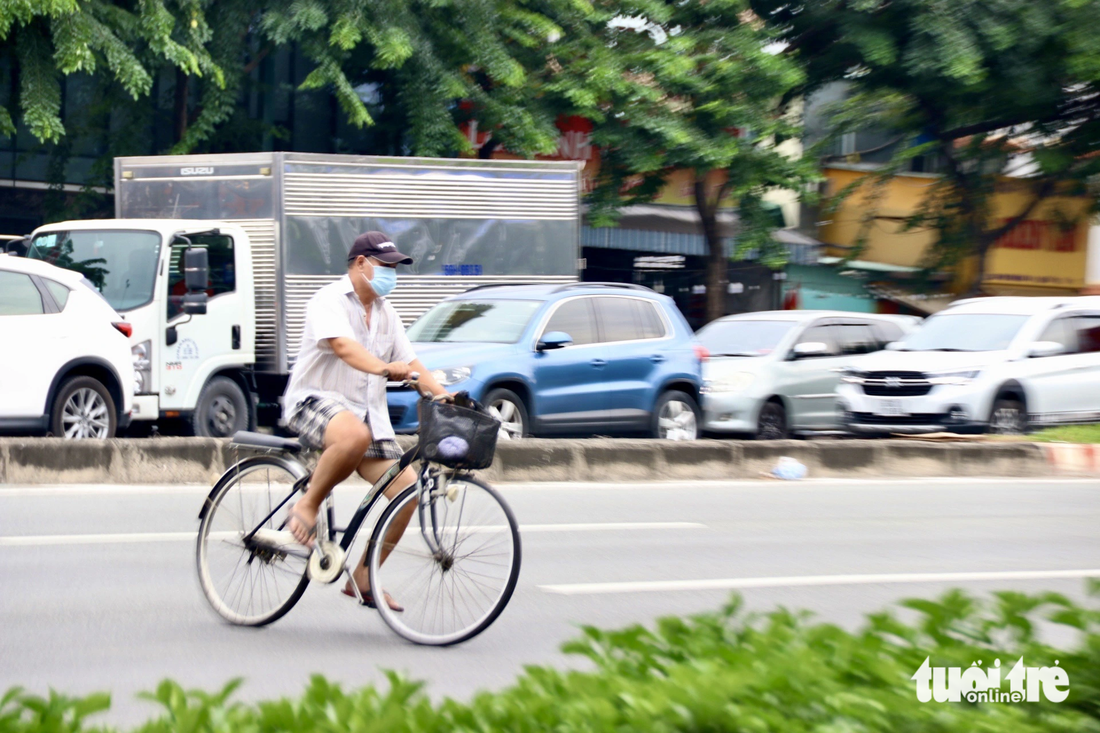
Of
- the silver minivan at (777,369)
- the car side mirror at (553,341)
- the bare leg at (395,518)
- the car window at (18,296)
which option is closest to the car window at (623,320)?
the car side mirror at (553,341)

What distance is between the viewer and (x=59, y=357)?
36.1 ft

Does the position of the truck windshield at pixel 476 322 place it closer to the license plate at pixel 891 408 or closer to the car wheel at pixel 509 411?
the car wheel at pixel 509 411

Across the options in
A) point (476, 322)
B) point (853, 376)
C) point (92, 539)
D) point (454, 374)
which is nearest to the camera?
point (92, 539)

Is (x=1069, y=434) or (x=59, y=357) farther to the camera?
(x=1069, y=434)

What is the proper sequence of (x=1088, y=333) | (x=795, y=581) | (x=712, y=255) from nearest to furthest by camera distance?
(x=795, y=581) < (x=1088, y=333) < (x=712, y=255)

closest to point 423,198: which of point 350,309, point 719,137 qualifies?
point 719,137

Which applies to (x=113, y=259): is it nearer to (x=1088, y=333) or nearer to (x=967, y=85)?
(x=1088, y=333)

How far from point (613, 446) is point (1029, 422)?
6.13 m

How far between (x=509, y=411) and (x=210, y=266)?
12.1 ft

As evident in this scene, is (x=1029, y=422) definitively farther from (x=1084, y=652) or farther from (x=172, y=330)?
(x=1084, y=652)

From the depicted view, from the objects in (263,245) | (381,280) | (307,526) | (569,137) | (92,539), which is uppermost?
(569,137)

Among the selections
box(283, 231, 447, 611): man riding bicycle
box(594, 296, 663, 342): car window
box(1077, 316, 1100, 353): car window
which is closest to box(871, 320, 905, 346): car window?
box(1077, 316, 1100, 353): car window

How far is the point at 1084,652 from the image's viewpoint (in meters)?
2.91

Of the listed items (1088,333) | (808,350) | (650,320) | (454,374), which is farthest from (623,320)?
(1088,333)
